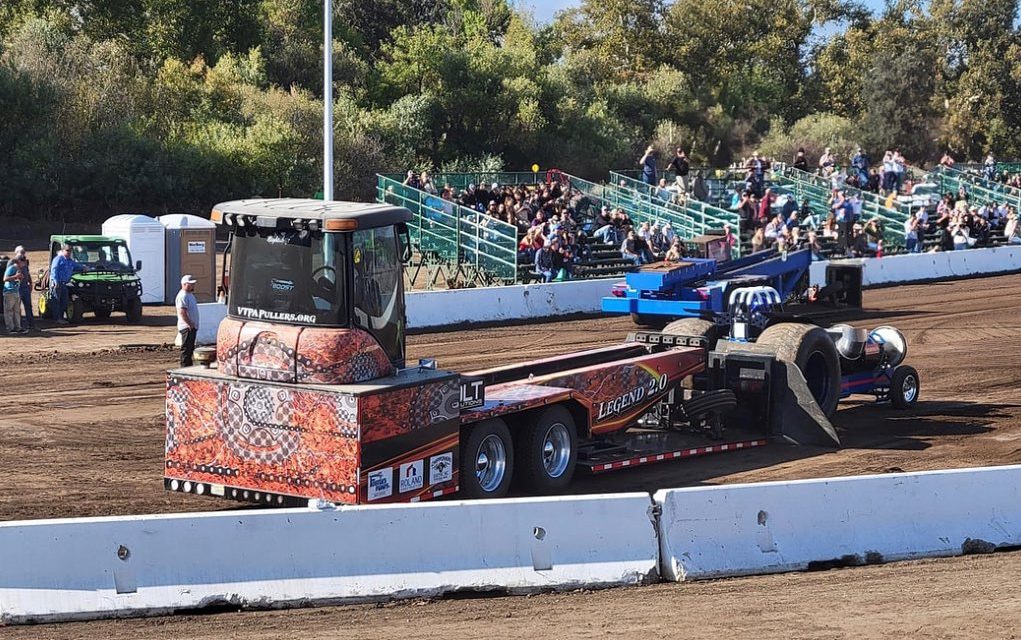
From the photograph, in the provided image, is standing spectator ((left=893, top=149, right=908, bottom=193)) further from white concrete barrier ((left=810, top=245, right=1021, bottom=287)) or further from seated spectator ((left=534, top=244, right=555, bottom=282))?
seated spectator ((left=534, top=244, right=555, bottom=282))

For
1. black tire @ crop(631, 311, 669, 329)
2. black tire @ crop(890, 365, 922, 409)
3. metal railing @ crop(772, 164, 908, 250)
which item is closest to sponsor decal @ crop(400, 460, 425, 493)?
black tire @ crop(890, 365, 922, 409)

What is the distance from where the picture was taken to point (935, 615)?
9.15 meters

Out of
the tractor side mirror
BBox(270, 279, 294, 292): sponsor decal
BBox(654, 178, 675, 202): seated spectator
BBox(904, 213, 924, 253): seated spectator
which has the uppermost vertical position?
BBox(654, 178, 675, 202): seated spectator

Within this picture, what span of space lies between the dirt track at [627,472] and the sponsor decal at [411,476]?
190cm

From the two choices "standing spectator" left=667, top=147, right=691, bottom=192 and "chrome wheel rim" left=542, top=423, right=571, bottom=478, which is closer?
"chrome wheel rim" left=542, top=423, right=571, bottom=478

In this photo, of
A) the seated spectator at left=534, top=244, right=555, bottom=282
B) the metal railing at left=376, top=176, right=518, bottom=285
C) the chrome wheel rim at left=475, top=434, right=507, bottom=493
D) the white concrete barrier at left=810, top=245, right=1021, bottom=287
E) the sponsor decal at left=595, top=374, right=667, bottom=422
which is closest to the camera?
the chrome wheel rim at left=475, top=434, right=507, bottom=493

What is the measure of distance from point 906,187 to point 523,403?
35852mm

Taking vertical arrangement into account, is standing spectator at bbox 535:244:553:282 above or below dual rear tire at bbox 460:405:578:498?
above

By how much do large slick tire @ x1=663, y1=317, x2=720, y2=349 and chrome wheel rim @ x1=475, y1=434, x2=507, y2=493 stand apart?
3.92m

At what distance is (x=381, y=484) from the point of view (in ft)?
36.5

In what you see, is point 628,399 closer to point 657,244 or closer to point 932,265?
point 657,244

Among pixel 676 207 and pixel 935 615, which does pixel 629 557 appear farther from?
pixel 676 207

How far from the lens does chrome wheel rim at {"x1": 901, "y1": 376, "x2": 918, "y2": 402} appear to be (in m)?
17.4

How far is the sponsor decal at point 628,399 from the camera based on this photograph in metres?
13.9
